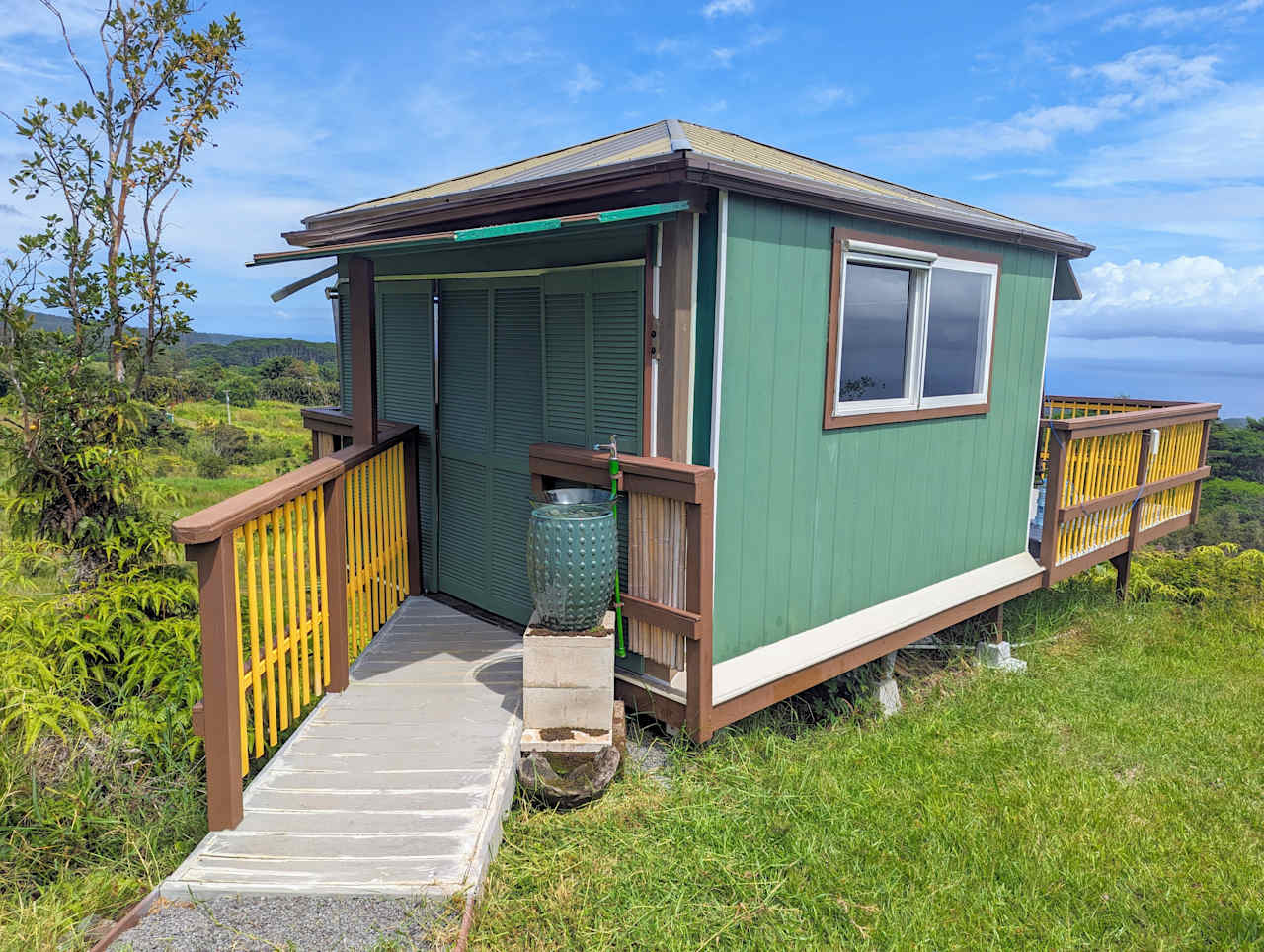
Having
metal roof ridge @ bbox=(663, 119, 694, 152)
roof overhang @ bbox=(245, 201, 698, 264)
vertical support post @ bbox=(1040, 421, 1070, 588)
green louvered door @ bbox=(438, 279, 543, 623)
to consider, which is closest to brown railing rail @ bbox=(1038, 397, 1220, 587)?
vertical support post @ bbox=(1040, 421, 1070, 588)

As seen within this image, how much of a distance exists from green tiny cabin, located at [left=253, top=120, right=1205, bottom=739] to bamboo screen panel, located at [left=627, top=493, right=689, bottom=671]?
12mm

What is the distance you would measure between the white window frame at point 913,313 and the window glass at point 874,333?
0.09ft

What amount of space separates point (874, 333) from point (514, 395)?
202 cm

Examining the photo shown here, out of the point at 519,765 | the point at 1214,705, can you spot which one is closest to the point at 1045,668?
the point at 1214,705

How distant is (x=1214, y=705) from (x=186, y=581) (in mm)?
5907

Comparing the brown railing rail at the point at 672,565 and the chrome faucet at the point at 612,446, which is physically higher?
the chrome faucet at the point at 612,446

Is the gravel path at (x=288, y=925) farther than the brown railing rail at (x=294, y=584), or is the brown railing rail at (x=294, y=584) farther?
the brown railing rail at (x=294, y=584)

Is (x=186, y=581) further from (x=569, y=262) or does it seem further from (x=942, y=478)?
(x=942, y=478)

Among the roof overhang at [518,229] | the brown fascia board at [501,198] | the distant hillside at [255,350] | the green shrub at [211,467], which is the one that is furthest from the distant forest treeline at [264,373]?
the roof overhang at [518,229]

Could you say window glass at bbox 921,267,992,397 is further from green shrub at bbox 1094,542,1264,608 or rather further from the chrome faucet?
green shrub at bbox 1094,542,1264,608

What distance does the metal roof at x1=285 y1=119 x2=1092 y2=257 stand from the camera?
3438 mm

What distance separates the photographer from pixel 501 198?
4.00m

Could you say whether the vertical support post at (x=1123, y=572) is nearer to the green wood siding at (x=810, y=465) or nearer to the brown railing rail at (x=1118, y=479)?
the brown railing rail at (x=1118, y=479)

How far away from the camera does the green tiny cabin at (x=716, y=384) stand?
11.8 feet
